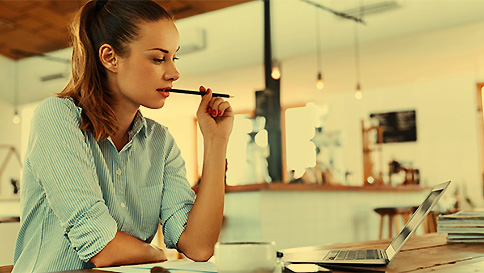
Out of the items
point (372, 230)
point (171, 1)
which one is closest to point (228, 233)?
point (372, 230)

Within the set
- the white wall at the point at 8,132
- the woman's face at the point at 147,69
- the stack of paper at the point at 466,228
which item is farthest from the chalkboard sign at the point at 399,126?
the woman's face at the point at 147,69

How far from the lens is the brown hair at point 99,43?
141 cm

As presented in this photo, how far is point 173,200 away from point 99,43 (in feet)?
1.63

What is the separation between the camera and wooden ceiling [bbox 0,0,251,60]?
6473 mm

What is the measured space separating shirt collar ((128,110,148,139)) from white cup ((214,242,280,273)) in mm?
788

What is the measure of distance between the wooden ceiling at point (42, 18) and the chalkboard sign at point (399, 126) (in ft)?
15.7

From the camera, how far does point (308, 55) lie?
24.7 feet

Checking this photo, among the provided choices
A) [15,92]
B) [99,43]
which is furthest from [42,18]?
[99,43]

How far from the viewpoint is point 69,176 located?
127cm

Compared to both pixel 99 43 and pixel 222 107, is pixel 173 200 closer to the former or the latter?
pixel 222 107

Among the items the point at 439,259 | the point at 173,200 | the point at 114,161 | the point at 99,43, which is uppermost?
the point at 99,43

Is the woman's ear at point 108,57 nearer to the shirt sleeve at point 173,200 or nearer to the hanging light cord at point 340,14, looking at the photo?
the shirt sleeve at point 173,200

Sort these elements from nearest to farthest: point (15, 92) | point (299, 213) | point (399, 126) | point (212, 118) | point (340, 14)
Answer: point (212, 118), point (299, 213), point (340, 14), point (15, 92), point (399, 126)

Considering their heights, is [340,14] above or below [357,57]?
above
